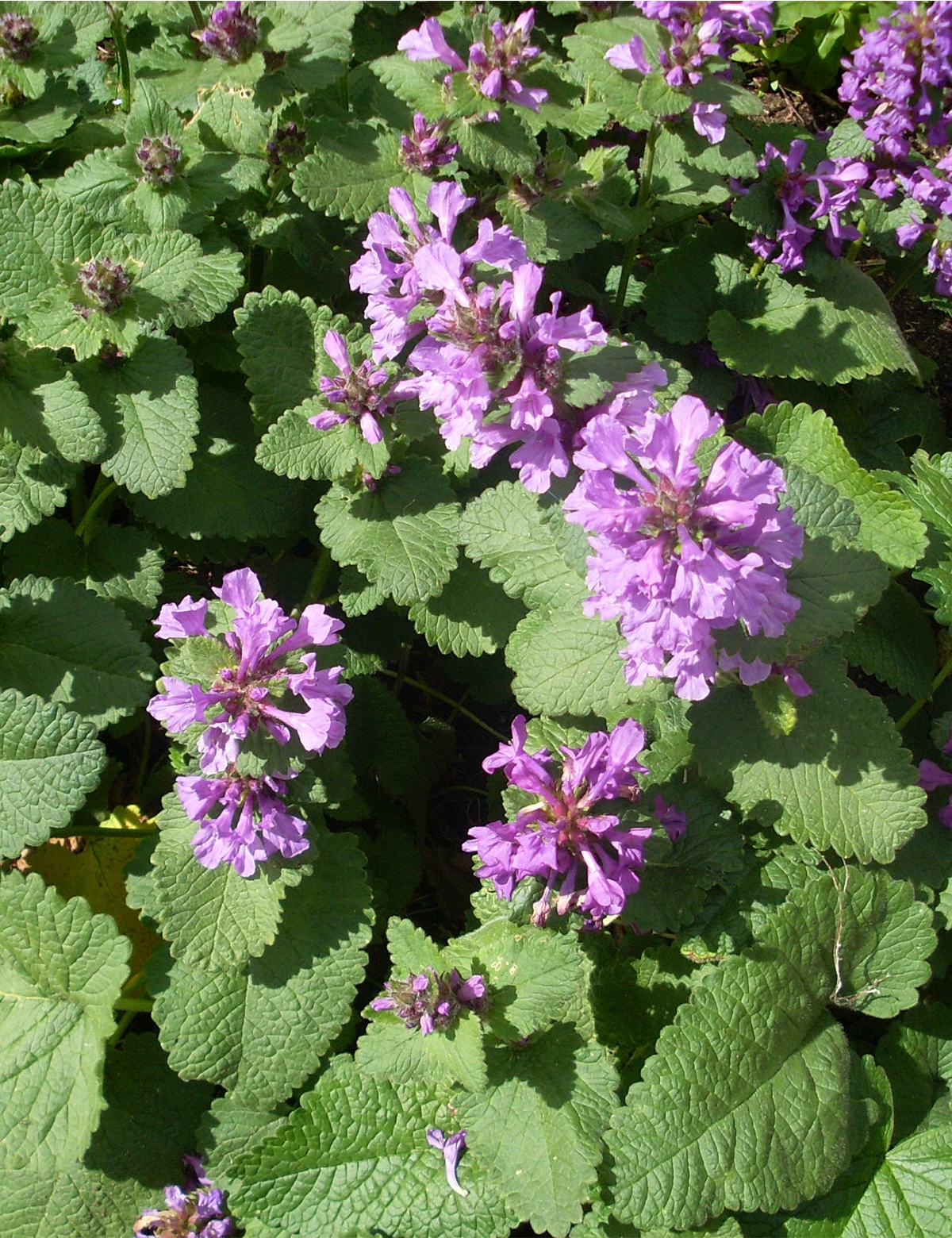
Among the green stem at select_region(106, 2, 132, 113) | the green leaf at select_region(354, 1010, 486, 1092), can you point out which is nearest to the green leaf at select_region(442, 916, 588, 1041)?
the green leaf at select_region(354, 1010, 486, 1092)

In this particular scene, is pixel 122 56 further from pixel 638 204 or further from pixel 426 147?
pixel 638 204

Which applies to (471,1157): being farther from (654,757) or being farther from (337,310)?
(337,310)

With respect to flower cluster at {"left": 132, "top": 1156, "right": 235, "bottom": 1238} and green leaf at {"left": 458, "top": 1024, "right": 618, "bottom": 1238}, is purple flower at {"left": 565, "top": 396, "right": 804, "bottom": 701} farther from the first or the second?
flower cluster at {"left": 132, "top": 1156, "right": 235, "bottom": 1238}

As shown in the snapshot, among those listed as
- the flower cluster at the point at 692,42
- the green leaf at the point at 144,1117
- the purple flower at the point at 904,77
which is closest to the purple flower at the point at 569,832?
the green leaf at the point at 144,1117

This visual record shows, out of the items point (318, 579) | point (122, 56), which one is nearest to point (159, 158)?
point (122, 56)

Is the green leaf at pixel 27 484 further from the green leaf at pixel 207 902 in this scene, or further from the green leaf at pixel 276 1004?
the green leaf at pixel 276 1004

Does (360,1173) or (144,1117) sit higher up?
(360,1173)
